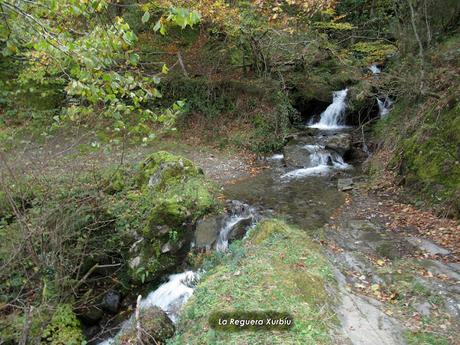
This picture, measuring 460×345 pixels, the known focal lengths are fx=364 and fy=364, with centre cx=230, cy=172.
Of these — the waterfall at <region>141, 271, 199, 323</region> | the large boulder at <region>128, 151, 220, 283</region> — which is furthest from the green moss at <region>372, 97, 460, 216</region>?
the waterfall at <region>141, 271, 199, 323</region>

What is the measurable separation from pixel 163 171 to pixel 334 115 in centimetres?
946

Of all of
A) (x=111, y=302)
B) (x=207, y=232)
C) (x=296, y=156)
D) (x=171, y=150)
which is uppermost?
(x=171, y=150)

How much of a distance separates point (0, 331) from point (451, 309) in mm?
6354

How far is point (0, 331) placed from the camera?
5.44 meters

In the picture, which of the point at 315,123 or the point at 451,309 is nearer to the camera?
the point at 451,309

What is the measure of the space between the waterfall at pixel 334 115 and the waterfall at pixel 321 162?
337cm

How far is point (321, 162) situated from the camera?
40.6 feet

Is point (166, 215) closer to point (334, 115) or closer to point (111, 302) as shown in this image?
point (111, 302)

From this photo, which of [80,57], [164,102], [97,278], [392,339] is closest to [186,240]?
[97,278]

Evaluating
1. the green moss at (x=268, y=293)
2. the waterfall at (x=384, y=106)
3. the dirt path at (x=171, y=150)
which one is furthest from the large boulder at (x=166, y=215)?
the waterfall at (x=384, y=106)

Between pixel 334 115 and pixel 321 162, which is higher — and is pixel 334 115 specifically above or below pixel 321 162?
above

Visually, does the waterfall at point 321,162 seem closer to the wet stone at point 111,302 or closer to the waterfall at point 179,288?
the waterfall at point 179,288

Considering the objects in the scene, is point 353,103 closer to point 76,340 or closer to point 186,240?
point 186,240

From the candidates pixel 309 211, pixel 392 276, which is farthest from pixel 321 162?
pixel 392 276
